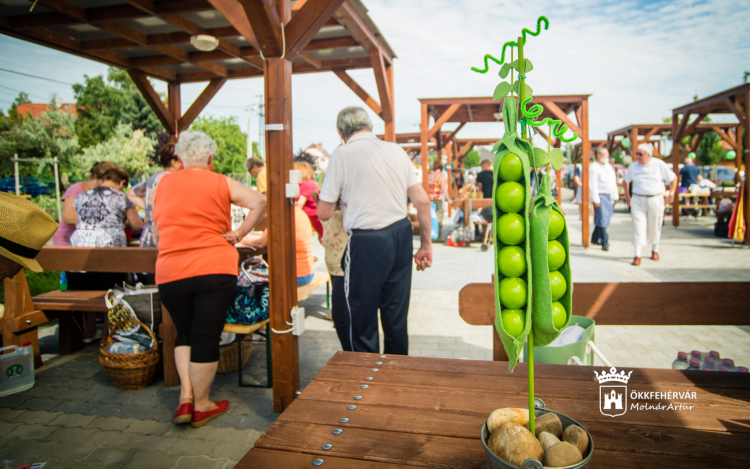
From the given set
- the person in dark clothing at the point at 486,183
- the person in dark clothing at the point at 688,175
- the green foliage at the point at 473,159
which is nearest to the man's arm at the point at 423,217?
the person in dark clothing at the point at 486,183

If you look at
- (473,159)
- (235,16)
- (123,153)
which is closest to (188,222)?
(235,16)

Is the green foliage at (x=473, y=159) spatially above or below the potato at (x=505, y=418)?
above

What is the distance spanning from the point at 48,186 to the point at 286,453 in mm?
27293

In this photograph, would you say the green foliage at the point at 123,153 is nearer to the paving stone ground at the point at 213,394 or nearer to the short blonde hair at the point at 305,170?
the short blonde hair at the point at 305,170

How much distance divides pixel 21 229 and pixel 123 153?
31281 mm

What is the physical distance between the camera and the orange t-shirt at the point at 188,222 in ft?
8.39

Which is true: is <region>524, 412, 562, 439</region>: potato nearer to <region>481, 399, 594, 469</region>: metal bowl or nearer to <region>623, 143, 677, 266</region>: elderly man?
<region>481, 399, 594, 469</region>: metal bowl

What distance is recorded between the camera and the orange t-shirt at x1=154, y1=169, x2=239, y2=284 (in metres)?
2.56

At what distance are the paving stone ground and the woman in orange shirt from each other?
26 centimetres

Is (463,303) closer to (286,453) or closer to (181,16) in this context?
(286,453)

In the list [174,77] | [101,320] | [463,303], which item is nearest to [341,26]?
[174,77]

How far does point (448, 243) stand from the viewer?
33.0 ft

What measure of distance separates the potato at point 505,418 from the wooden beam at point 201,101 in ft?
20.1

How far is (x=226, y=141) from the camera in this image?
4178 centimetres
